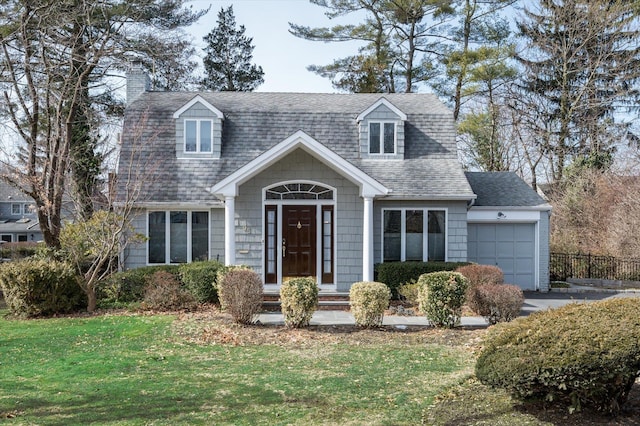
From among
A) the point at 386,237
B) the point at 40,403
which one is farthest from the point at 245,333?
the point at 386,237

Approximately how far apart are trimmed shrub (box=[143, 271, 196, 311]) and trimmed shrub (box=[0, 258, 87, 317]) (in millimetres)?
1806

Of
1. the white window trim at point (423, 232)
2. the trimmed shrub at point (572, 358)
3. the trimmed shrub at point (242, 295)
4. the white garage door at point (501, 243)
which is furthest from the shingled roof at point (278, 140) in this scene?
the trimmed shrub at point (572, 358)

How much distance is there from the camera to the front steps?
14383 mm

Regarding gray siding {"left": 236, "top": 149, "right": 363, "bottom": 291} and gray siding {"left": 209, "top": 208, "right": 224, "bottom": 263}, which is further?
gray siding {"left": 209, "top": 208, "right": 224, "bottom": 263}

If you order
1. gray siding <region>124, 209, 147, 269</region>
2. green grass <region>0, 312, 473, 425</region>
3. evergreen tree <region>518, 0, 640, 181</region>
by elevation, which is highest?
evergreen tree <region>518, 0, 640, 181</region>

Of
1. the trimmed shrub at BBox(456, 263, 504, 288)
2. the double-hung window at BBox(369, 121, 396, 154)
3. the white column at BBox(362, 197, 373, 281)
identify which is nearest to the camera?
the trimmed shrub at BBox(456, 263, 504, 288)

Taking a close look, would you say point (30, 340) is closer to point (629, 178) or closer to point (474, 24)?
point (629, 178)

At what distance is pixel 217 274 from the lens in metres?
13.7

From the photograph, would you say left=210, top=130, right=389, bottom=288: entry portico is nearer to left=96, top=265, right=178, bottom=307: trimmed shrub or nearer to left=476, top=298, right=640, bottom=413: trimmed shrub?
left=96, top=265, right=178, bottom=307: trimmed shrub

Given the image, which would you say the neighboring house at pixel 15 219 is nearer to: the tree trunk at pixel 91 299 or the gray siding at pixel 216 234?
the gray siding at pixel 216 234

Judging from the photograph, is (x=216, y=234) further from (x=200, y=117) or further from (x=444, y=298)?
(x=444, y=298)

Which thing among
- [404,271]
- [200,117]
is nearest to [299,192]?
[404,271]

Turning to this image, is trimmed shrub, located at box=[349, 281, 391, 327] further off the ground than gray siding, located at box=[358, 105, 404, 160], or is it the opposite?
gray siding, located at box=[358, 105, 404, 160]

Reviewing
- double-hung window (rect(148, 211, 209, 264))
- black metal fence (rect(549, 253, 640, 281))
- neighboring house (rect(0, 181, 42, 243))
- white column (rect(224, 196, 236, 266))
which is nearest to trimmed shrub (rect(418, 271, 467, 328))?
white column (rect(224, 196, 236, 266))
